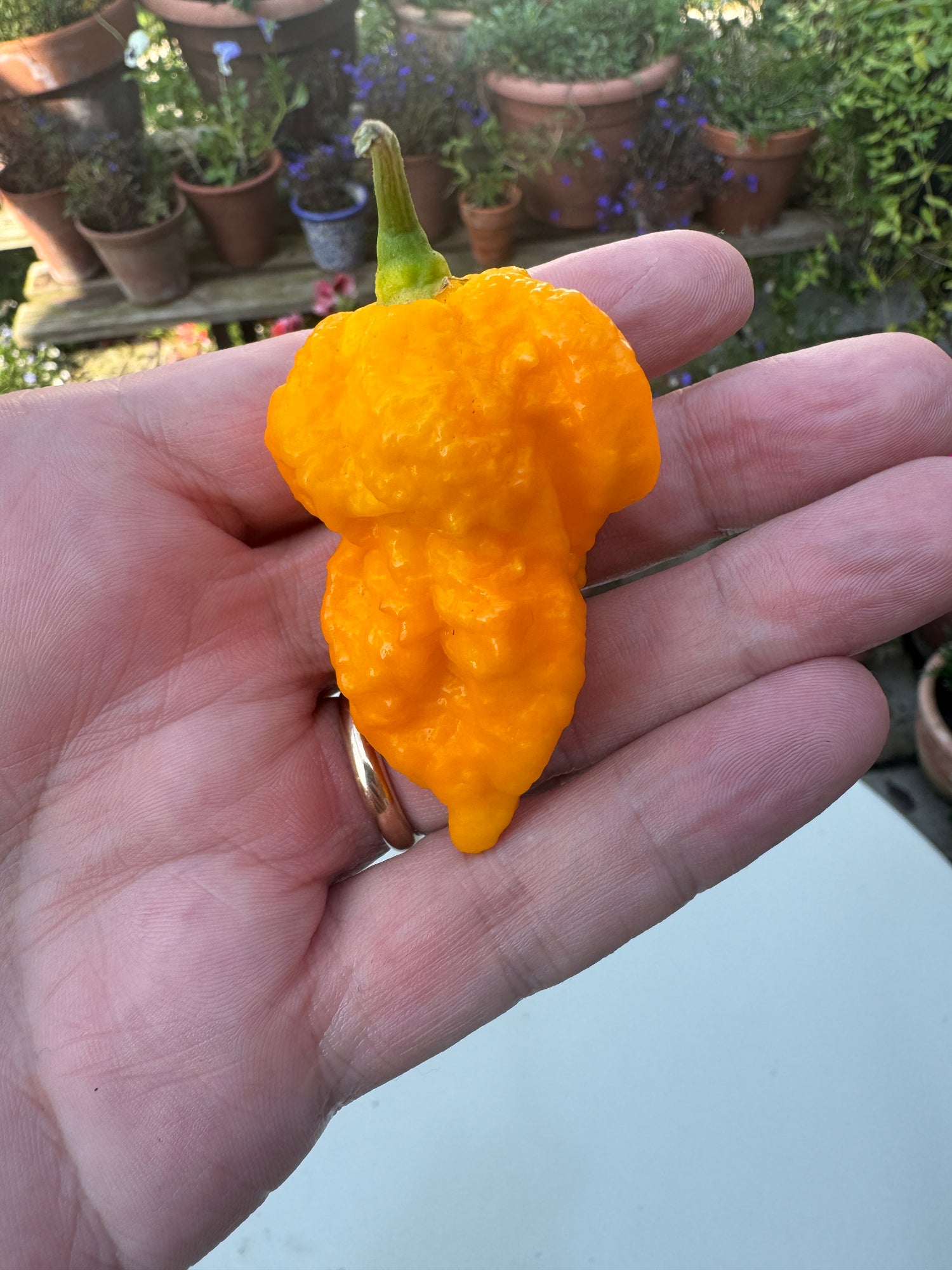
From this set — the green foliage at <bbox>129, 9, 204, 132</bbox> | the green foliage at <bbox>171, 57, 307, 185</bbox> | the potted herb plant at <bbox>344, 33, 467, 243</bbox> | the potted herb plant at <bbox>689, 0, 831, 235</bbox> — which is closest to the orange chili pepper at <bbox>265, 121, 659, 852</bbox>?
the potted herb plant at <bbox>344, 33, 467, 243</bbox>

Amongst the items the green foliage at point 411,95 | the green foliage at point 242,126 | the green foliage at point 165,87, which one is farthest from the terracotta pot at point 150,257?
the green foliage at point 411,95

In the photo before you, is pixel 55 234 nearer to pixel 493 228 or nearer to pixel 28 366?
pixel 28 366

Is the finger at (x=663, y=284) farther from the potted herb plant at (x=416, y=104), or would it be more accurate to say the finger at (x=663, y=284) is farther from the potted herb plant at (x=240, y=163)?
the potted herb plant at (x=240, y=163)

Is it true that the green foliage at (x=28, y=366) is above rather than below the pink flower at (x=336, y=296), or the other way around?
below

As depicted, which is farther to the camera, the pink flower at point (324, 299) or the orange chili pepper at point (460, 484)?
the pink flower at point (324, 299)

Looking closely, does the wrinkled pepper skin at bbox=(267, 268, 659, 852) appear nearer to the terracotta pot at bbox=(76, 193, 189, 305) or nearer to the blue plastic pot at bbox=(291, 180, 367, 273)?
the blue plastic pot at bbox=(291, 180, 367, 273)

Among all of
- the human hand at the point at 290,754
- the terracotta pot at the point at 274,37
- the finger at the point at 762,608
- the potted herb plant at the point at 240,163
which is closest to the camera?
the human hand at the point at 290,754
